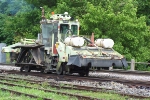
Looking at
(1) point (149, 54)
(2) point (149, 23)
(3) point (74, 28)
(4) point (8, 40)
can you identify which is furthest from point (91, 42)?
(4) point (8, 40)

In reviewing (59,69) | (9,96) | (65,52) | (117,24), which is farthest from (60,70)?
(117,24)

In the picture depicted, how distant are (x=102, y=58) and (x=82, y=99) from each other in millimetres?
6857

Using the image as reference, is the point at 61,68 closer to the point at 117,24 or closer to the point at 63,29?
the point at 63,29

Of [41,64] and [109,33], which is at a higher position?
[109,33]

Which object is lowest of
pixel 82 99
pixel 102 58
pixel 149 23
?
pixel 82 99

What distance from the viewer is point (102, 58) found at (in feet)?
57.5

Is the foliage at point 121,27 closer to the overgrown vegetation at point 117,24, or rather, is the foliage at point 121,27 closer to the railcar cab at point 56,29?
the overgrown vegetation at point 117,24

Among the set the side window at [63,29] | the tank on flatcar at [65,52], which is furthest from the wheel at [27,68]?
the side window at [63,29]

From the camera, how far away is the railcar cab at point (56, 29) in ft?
64.4

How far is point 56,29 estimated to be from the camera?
64.8ft

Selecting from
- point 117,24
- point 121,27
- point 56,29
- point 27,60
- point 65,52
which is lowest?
point 27,60

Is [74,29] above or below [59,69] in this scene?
above

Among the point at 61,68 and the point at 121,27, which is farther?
the point at 121,27

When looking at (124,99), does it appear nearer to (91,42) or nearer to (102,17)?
(91,42)
